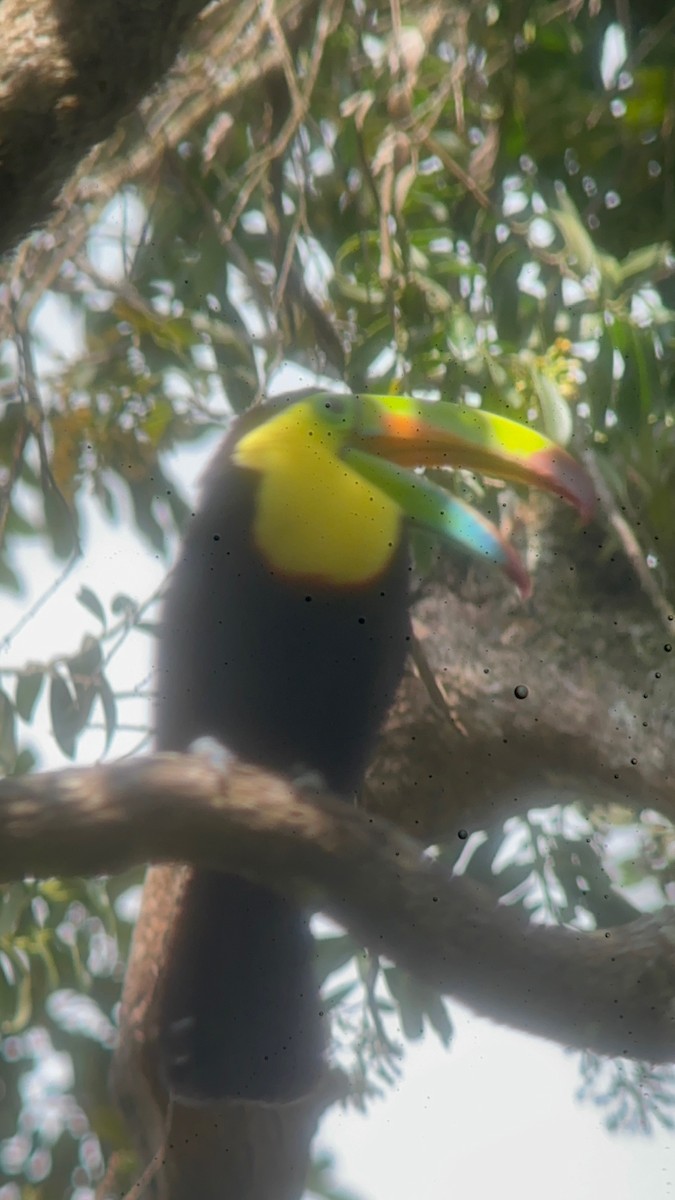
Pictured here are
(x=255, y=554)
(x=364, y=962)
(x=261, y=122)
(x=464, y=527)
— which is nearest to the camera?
(x=364, y=962)

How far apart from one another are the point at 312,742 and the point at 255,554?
5.3 inches

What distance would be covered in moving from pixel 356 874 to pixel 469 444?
265 millimetres

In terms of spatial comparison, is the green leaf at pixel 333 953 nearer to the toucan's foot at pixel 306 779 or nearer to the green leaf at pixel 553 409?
the toucan's foot at pixel 306 779

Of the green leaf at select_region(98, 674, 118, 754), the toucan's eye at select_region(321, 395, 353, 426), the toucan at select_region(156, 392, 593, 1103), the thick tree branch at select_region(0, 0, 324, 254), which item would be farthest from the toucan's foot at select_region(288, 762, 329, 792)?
the thick tree branch at select_region(0, 0, 324, 254)

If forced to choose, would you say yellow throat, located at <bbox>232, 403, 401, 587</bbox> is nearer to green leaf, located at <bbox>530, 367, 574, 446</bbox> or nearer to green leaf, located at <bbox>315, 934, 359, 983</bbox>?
green leaf, located at <bbox>530, 367, 574, 446</bbox>

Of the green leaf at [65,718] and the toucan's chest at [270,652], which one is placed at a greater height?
the green leaf at [65,718]

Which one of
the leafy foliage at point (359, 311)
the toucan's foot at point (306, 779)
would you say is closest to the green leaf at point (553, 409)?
the leafy foliage at point (359, 311)

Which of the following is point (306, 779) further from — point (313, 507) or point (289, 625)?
point (313, 507)

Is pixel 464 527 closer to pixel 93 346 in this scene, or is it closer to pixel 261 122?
pixel 93 346

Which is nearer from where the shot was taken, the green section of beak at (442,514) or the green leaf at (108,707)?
the green leaf at (108,707)

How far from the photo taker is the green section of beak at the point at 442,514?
24.5 inches

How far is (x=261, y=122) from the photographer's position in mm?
868

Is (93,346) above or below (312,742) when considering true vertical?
above

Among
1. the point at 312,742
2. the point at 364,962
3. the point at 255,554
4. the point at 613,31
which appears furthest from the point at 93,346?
the point at 613,31
